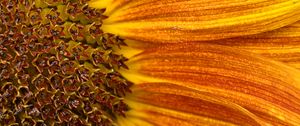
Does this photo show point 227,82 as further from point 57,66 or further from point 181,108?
point 57,66

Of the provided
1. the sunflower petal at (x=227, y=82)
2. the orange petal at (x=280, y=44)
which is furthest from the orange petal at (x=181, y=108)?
the orange petal at (x=280, y=44)

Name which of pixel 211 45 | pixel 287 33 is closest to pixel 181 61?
pixel 211 45

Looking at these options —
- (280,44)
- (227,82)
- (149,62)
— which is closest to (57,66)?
(149,62)

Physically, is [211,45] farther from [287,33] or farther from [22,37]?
[22,37]

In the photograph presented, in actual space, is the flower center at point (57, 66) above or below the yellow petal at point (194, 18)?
below

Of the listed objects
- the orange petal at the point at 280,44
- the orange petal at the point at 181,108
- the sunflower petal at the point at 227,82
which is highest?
the orange petal at the point at 280,44

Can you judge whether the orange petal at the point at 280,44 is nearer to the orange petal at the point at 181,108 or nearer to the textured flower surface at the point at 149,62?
the textured flower surface at the point at 149,62
